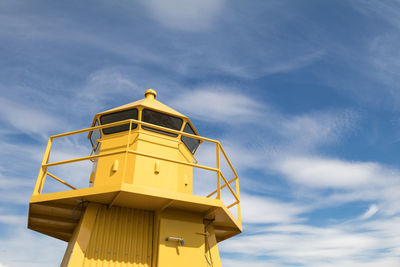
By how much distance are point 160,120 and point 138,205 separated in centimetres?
245

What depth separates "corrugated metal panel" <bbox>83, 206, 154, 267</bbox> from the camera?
6801 millimetres

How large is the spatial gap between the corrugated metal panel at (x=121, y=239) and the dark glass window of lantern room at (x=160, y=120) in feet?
7.83

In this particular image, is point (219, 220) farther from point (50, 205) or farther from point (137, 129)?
point (50, 205)

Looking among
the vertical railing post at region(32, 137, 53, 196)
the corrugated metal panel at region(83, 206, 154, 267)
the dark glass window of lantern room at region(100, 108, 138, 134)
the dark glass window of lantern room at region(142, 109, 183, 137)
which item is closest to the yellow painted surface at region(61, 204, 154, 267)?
the corrugated metal panel at region(83, 206, 154, 267)

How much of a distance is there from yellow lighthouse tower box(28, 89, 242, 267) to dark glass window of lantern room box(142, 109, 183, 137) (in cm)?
3

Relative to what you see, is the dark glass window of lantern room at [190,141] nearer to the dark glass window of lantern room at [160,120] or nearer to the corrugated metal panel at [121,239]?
the dark glass window of lantern room at [160,120]

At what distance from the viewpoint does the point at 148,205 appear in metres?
7.44

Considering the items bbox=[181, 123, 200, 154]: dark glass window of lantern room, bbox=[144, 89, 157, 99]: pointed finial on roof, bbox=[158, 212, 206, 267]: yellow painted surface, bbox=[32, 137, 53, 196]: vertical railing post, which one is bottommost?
bbox=[158, 212, 206, 267]: yellow painted surface

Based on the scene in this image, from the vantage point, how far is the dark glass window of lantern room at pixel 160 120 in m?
8.53

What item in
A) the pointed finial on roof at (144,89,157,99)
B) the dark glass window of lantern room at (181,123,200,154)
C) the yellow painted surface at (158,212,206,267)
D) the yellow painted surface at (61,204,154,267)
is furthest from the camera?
the pointed finial on roof at (144,89,157,99)

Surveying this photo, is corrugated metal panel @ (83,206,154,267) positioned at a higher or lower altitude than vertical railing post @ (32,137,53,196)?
lower

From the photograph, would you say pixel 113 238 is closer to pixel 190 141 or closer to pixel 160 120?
pixel 160 120

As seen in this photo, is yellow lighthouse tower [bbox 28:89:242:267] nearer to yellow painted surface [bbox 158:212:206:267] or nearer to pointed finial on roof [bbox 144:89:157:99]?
yellow painted surface [bbox 158:212:206:267]

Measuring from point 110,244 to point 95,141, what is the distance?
3311 mm
